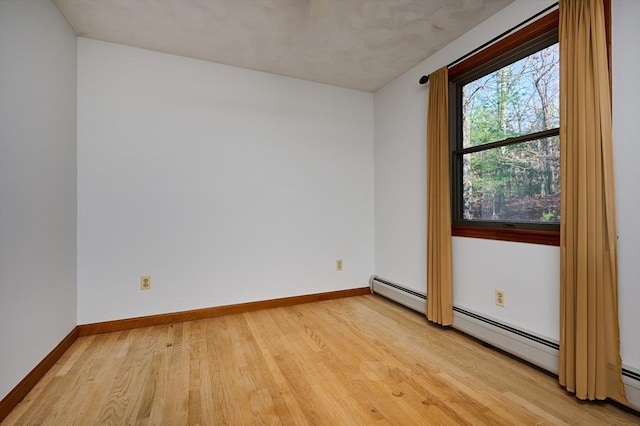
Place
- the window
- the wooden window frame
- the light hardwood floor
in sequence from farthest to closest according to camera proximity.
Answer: the window
the wooden window frame
the light hardwood floor

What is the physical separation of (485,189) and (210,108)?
99.4 inches

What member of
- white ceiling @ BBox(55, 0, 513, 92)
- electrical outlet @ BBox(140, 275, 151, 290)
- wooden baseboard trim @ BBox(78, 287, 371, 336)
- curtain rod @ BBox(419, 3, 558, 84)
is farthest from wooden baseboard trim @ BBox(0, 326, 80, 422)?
curtain rod @ BBox(419, 3, 558, 84)

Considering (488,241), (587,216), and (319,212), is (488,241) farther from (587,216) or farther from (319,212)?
(319,212)

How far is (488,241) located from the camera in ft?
7.27

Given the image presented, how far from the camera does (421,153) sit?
2811 millimetres

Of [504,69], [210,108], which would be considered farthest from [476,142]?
[210,108]

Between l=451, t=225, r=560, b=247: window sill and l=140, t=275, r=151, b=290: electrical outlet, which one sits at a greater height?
l=451, t=225, r=560, b=247: window sill

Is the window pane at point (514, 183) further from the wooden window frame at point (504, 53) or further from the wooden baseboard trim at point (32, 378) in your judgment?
the wooden baseboard trim at point (32, 378)

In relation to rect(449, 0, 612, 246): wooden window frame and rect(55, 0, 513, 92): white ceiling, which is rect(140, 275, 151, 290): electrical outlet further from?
rect(449, 0, 612, 246): wooden window frame

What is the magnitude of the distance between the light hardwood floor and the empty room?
0.02m

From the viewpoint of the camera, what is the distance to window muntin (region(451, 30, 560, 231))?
189 cm

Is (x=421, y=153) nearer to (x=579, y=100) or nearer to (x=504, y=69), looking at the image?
(x=504, y=69)

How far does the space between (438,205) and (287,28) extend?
6.13 feet

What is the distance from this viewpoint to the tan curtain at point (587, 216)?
147 cm
